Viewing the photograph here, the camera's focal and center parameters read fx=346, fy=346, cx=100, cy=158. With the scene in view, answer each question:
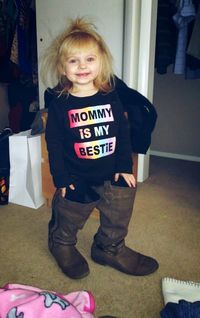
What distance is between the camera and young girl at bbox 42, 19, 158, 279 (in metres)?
1.25

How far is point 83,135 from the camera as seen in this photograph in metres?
1.26

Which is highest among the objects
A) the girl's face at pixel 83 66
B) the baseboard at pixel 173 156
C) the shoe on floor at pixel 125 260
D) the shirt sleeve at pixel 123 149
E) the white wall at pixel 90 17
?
the white wall at pixel 90 17

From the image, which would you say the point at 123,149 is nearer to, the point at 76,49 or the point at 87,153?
the point at 87,153

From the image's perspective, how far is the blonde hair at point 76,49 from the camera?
122 centimetres

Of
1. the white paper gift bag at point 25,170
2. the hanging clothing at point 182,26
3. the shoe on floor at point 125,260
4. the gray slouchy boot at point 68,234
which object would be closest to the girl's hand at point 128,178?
the gray slouchy boot at point 68,234

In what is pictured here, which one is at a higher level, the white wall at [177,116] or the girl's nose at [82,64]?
the girl's nose at [82,64]

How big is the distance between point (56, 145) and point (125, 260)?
518 millimetres

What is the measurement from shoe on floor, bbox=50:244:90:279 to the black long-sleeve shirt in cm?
28

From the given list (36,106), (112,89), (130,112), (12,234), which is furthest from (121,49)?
(12,234)

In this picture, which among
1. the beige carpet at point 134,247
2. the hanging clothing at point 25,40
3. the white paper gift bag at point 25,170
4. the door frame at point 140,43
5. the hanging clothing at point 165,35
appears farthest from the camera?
the hanging clothing at point 25,40

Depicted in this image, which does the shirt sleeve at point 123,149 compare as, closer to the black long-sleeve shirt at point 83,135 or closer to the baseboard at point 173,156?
the black long-sleeve shirt at point 83,135

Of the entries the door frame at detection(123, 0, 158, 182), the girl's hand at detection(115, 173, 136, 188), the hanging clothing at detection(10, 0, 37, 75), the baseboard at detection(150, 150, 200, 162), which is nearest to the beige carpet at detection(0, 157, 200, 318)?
the girl's hand at detection(115, 173, 136, 188)

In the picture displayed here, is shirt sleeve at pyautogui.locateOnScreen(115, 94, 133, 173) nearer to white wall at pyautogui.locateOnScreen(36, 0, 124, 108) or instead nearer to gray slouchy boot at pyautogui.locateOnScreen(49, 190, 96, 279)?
gray slouchy boot at pyautogui.locateOnScreen(49, 190, 96, 279)

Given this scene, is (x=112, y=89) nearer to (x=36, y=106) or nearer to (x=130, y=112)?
(x=130, y=112)
